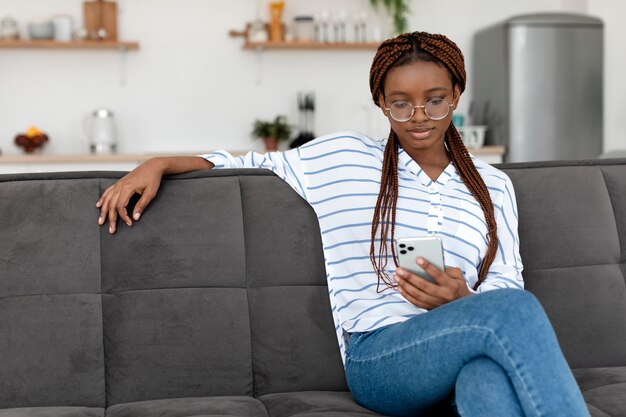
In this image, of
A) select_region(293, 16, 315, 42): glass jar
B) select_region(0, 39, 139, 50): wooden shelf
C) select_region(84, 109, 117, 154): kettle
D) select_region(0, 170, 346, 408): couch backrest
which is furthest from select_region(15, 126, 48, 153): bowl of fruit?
select_region(0, 170, 346, 408): couch backrest

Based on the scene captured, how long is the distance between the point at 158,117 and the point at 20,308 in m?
3.78

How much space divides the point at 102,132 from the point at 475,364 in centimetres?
411

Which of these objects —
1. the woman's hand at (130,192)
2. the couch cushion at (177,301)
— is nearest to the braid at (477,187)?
the couch cushion at (177,301)

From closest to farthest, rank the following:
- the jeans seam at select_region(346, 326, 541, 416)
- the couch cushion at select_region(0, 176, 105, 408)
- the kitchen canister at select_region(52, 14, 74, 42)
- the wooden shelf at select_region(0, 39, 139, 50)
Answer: the jeans seam at select_region(346, 326, 541, 416), the couch cushion at select_region(0, 176, 105, 408), the wooden shelf at select_region(0, 39, 139, 50), the kitchen canister at select_region(52, 14, 74, 42)

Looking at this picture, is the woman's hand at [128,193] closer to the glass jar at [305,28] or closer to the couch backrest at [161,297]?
the couch backrest at [161,297]

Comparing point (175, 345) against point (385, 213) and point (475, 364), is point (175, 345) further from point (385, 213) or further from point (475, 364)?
point (475, 364)

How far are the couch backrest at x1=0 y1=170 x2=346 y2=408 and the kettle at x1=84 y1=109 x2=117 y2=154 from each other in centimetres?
333

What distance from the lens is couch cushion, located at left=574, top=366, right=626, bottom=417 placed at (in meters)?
1.81

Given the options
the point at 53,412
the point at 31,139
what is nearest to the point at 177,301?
the point at 53,412

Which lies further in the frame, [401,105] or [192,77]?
[192,77]

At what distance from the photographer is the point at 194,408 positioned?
1.83 m

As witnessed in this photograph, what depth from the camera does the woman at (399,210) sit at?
70.7 inches

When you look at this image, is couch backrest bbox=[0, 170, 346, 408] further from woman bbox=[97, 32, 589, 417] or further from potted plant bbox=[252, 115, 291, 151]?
potted plant bbox=[252, 115, 291, 151]

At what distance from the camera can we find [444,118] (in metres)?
2.01
